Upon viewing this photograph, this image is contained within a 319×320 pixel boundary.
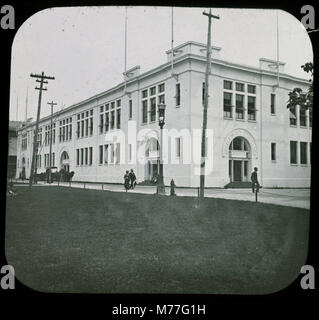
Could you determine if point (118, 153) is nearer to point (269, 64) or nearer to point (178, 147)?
point (178, 147)

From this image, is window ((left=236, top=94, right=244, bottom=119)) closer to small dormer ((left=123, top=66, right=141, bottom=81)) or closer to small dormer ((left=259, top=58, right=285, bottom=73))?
small dormer ((left=259, top=58, right=285, bottom=73))

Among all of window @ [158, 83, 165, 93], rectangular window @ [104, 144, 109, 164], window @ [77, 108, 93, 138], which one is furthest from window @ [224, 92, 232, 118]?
window @ [77, 108, 93, 138]

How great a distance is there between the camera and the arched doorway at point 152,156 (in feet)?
8.94

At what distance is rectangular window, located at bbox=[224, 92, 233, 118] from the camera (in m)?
2.91

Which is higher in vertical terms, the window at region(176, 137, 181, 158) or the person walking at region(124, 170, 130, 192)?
the window at region(176, 137, 181, 158)

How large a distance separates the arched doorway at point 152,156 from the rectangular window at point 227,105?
0.75 meters

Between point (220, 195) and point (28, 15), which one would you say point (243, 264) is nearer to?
point (220, 195)

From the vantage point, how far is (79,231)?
8.62 ft

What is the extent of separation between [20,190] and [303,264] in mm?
2424

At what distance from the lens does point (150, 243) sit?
8.37 feet

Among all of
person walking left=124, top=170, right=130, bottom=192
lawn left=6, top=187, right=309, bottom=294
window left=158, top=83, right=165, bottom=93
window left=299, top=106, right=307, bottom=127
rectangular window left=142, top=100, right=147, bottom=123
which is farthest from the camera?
window left=158, top=83, right=165, bottom=93

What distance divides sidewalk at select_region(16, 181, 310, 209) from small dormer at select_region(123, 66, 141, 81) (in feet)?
3.43

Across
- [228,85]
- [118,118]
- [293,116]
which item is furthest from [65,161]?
[293,116]

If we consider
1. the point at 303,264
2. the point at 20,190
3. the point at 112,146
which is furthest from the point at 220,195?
the point at 20,190
